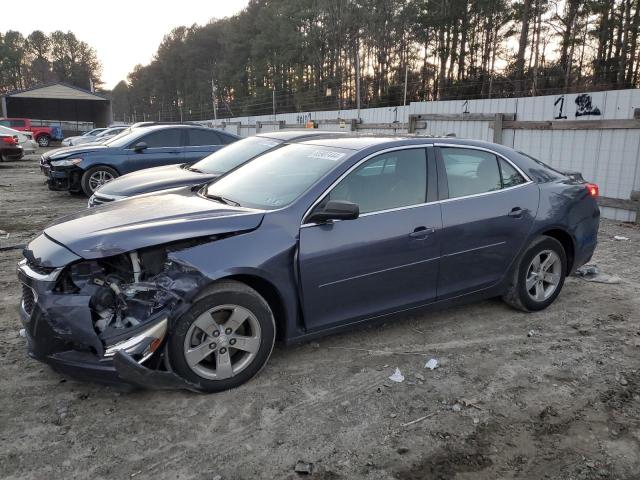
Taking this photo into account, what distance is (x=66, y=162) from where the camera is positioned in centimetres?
1057

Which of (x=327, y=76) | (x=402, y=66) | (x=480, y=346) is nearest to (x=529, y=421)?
(x=480, y=346)

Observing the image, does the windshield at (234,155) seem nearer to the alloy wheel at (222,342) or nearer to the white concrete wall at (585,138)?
the alloy wheel at (222,342)

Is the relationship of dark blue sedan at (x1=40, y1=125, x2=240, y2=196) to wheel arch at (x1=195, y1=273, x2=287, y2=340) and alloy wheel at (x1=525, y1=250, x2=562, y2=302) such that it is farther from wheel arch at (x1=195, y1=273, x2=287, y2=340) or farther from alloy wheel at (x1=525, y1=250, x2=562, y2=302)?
alloy wheel at (x1=525, y1=250, x2=562, y2=302)

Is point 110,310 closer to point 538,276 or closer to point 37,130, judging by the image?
point 538,276

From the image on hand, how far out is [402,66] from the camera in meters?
38.5

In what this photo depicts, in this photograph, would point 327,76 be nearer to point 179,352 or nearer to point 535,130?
point 535,130

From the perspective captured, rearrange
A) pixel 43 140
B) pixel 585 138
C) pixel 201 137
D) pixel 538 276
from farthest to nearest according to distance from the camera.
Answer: pixel 43 140 → pixel 201 137 → pixel 585 138 → pixel 538 276

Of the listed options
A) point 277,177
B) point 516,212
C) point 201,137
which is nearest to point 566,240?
point 516,212

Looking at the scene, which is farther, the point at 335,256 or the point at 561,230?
the point at 561,230

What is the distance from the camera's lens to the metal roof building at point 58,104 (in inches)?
1729

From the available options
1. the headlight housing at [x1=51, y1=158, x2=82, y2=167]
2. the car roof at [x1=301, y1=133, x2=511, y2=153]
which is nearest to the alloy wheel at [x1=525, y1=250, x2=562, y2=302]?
the car roof at [x1=301, y1=133, x2=511, y2=153]

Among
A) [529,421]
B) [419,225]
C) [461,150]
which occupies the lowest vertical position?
[529,421]

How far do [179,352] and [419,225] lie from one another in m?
2.00

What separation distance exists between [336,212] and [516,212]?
192cm
